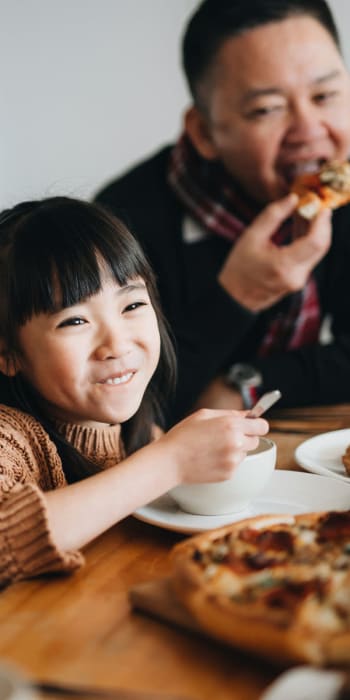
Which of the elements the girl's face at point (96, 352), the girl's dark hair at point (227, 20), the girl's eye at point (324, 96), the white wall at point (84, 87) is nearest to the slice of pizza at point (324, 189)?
the girl's eye at point (324, 96)

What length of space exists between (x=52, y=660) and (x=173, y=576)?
135mm

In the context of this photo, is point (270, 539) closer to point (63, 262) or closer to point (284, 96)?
point (63, 262)

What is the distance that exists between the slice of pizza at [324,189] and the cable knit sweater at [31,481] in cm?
97

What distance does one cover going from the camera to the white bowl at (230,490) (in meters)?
Answer: 0.95

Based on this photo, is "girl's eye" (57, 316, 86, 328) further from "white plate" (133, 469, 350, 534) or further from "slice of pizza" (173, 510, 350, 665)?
"slice of pizza" (173, 510, 350, 665)

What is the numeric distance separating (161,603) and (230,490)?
0.82 feet

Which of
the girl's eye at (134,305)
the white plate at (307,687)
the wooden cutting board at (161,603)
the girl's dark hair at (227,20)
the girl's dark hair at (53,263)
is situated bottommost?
the wooden cutting board at (161,603)

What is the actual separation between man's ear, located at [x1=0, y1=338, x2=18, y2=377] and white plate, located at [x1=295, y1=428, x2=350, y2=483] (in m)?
0.47

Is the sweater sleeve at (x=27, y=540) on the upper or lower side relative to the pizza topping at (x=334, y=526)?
upper

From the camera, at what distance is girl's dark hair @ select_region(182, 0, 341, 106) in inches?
78.8

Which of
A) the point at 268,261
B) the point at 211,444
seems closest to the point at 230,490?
the point at 211,444

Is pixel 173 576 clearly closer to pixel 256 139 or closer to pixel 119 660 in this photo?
pixel 119 660

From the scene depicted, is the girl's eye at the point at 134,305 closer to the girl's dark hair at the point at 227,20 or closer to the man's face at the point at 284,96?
the man's face at the point at 284,96

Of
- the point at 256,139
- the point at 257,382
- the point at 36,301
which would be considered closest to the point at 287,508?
the point at 36,301
